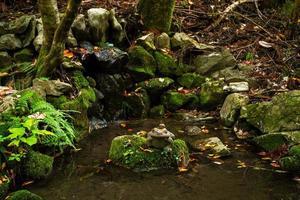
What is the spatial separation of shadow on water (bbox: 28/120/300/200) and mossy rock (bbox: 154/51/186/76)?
376 cm

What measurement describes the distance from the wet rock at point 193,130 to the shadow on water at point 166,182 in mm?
1199

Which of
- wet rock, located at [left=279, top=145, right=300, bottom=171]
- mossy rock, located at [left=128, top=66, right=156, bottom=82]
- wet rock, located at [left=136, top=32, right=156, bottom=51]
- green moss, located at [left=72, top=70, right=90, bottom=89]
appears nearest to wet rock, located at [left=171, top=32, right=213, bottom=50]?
wet rock, located at [left=136, top=32, right=156, bottom=51]

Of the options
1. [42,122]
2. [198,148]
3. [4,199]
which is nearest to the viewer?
[4,199]

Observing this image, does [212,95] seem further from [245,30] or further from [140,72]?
[245,30]

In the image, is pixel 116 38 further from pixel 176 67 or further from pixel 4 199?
pixel 4 199

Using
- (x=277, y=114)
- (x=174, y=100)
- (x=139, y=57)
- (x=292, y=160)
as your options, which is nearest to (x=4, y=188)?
(x=292, y=160)

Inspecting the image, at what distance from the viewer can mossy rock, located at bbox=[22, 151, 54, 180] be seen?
6.07 m

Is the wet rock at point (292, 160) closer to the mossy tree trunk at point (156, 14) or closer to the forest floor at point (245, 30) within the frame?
the forest floor at point (245, 30)

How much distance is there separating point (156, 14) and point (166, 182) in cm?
641

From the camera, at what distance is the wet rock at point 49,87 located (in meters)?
7.61

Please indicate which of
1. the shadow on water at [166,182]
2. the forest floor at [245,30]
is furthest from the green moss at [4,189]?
the forest floor at [245,30]

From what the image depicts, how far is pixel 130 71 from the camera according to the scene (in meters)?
10.1

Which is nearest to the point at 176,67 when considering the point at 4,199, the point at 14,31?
the point at 14,31

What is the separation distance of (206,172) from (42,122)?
117 inches
